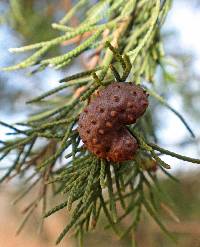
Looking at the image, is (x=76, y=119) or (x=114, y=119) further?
(x=76, y=119)

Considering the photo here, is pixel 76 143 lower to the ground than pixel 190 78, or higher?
lower

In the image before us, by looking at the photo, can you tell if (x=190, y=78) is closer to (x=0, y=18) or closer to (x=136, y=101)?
(x=0, y=18)

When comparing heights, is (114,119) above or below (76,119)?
below

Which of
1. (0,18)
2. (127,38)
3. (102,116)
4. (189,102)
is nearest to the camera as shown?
(102,116)

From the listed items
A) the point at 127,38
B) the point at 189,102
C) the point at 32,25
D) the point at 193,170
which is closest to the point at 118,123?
the point at 127,38

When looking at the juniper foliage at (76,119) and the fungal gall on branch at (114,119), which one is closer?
the fungal gall on branch at (114,119)

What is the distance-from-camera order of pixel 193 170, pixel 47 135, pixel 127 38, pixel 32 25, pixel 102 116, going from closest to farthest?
pixel 102 116 < pixel 47 135 < pixel 127 38 < pixel 32 25 < pixel 193 170

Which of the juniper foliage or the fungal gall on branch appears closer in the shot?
the fungal gall on branch

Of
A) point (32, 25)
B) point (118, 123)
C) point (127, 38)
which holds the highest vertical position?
point (32, 25)
